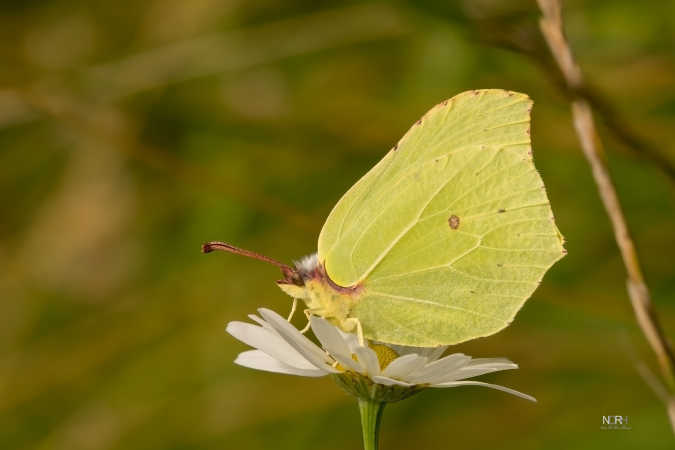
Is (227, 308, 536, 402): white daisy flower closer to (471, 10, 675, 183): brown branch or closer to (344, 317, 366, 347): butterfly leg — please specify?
(344, 317, 366, 347): butterfly leg

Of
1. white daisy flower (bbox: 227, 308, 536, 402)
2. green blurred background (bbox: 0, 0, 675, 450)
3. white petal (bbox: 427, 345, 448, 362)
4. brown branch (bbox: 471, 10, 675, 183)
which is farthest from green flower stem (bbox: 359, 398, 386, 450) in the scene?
green blurred background (bbox: 0, 0, 675, 450)

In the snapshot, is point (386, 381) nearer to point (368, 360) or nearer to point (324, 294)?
point (368, 360)

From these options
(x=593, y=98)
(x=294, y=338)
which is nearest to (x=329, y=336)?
(x=294, y=338)

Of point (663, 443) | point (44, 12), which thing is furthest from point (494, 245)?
point (44, 12)

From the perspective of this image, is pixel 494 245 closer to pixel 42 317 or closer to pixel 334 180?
pixel 334 180

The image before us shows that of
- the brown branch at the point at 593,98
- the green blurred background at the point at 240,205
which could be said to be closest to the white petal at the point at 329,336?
the brown branch at the point at 593,98

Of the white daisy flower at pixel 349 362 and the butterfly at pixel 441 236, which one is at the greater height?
Result: the butterfly at pixel 441 236

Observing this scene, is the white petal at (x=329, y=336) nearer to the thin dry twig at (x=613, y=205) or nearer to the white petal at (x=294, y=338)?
the white petal at (x=294, y=338)

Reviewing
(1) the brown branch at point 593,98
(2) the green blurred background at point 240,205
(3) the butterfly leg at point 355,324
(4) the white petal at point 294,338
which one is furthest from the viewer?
(2) the green blurred background at point 240,205
